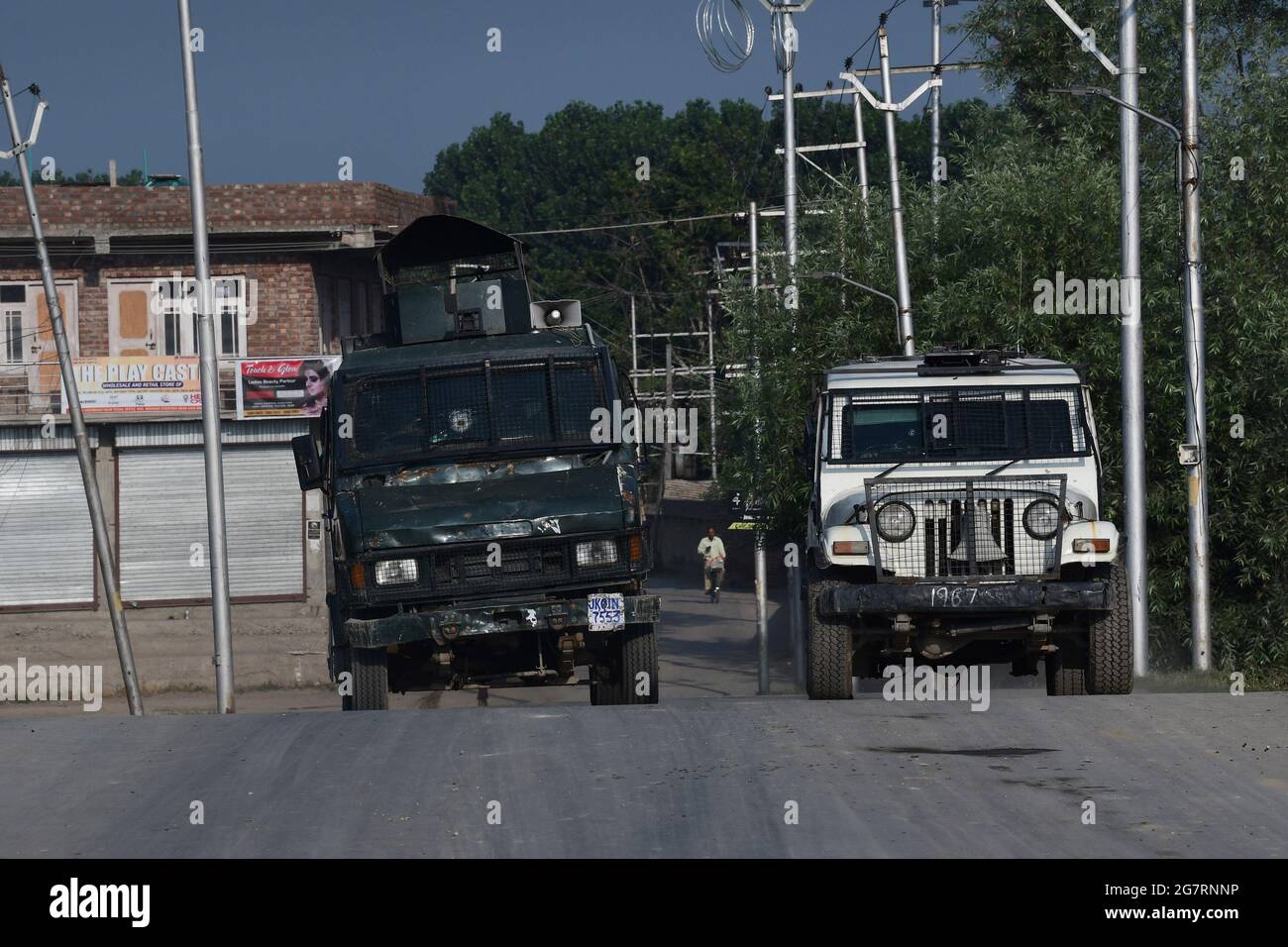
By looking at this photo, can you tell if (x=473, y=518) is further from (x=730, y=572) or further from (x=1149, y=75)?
(x=730, y=572)

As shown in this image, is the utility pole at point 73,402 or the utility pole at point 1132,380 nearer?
the utility pole at point 1132,380

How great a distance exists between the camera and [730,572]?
5894cm

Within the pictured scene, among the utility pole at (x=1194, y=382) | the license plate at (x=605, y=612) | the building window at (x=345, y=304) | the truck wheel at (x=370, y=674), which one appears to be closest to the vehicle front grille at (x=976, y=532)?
the license plate at (x=605, y=612)

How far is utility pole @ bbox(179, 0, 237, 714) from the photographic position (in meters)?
20.1

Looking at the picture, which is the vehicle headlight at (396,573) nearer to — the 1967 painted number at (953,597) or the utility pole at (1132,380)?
the 1967 painted number at (953,597)

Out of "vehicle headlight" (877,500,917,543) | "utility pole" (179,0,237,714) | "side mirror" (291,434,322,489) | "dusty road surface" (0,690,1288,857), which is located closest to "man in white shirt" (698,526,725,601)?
"utility pole" (179,0,237,714)

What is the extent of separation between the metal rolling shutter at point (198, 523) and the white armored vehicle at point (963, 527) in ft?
76.1

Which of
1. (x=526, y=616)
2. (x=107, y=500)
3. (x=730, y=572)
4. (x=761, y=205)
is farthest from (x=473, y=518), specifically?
(x=761, y=205)

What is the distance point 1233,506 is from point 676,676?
14021mm

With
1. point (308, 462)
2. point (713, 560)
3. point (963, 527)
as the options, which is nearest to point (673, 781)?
point (963, 527)

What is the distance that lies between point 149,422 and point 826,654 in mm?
24841

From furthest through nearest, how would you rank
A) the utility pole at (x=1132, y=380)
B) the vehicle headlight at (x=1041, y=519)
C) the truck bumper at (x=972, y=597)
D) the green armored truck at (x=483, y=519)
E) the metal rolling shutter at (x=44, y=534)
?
1. the metal rolling shutter at (x=44, y=534)
2. the utility pole at (x=1132, y=380)
3. the green armored truck at (x=483, y=519)
4. the vehicle headlight at (x=1041, y=519)
5. the truck bumper at (x=972, y=597)

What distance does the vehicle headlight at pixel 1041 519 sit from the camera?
11875mm

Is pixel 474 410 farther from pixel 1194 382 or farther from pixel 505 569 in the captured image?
pixel 1194 382
